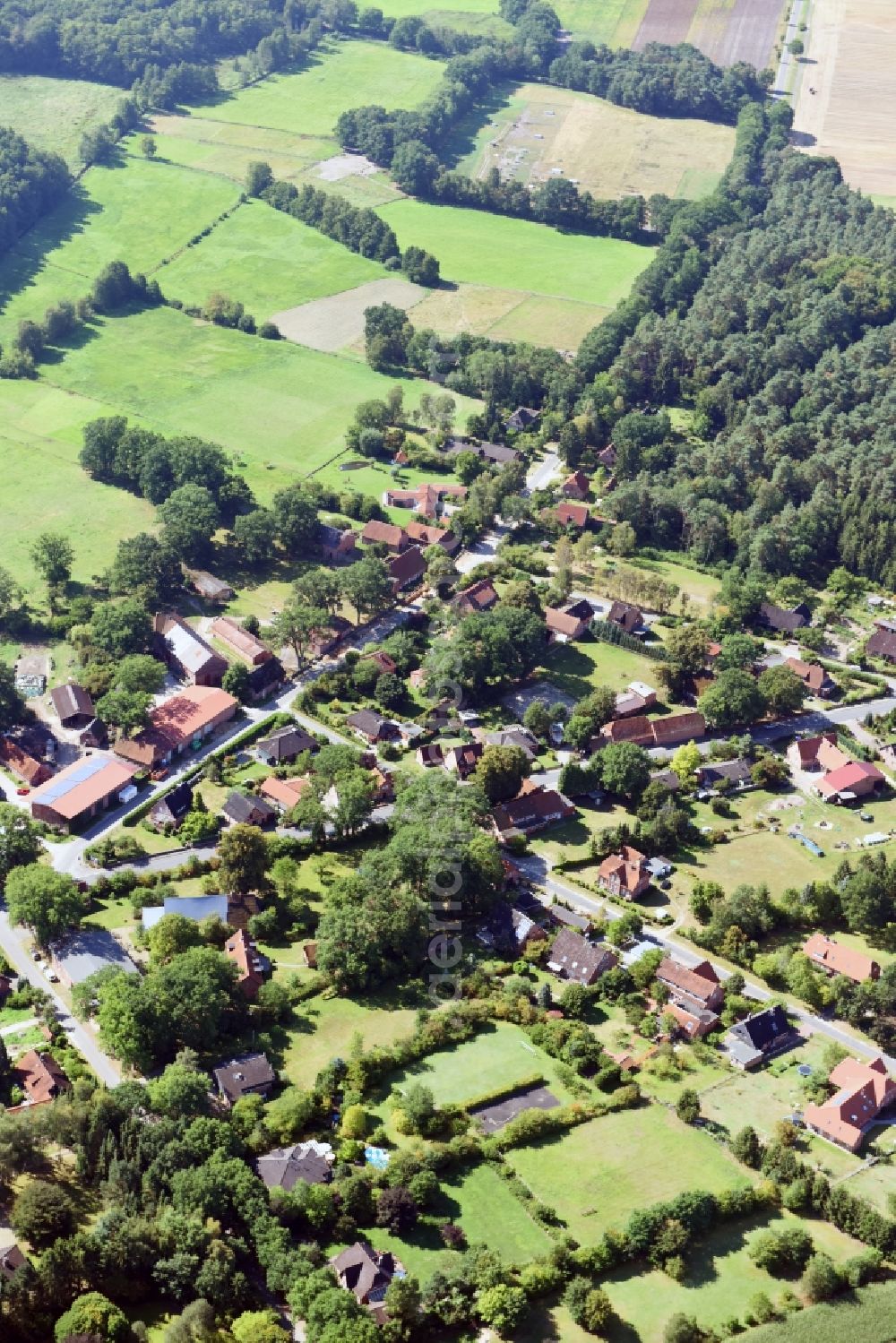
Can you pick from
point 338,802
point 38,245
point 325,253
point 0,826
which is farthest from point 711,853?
point 38,245

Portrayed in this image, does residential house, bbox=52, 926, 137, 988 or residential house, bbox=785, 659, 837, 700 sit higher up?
residential house, bbox=785, 659, 837, 700

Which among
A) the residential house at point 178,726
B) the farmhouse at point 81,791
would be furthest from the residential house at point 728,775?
the farmhouse at point 81,791

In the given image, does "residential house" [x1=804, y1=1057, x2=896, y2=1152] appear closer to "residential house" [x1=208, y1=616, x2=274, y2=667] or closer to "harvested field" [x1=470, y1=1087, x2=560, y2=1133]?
"harvested field" [x1=470, y1=1087, x2=560, y2=1133]

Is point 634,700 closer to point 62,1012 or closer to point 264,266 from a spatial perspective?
point 62,1012

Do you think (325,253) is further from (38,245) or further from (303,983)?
(303,983)

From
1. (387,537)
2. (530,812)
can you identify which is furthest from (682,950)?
(387,537)

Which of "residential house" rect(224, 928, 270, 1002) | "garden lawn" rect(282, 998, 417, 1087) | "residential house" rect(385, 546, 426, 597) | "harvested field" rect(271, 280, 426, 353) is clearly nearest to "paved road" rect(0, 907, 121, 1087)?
"residential house" rect(224, 928, 270, 1002)
